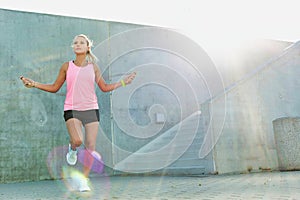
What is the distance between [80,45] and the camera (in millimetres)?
4621

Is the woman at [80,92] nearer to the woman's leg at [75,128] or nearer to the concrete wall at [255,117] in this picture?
the woman's leg at [75,128]

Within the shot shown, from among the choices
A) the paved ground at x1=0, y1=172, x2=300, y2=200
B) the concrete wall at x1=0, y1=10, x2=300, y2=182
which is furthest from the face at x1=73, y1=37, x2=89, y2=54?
the concrete wall at x1=0, y1=10, x2=300, y2=182

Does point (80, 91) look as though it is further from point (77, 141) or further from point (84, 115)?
point (77, 141)

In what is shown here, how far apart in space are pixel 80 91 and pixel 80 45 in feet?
1.92

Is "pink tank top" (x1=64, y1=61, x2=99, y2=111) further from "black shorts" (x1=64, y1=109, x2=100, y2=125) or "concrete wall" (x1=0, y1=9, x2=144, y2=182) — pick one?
"concrete wall" (x1=0, y1=9, x2=144, y2=182)

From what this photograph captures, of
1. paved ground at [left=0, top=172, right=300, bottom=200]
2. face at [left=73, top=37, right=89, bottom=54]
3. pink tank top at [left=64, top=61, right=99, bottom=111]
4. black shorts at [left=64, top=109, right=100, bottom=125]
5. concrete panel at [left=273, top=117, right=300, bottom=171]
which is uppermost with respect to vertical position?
face at [left=73, top=37, right=89, bottom=54]

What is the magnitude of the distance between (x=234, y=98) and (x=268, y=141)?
1.43 metres

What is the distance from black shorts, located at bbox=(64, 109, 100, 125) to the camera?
4539 millimetres

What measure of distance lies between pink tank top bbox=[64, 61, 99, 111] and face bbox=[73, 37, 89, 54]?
27cm

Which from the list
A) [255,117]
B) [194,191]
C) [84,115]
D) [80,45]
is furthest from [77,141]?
[255,117]

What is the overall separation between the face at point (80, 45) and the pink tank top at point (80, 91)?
0.87ft

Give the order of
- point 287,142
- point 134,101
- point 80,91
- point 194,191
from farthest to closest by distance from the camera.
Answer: point 134,101 → point 287,142 → point 194,191 → point 80,91

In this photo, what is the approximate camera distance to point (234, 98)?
8.91 meters

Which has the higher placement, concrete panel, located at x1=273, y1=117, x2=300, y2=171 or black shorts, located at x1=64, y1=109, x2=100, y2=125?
black shorts, located at x1=64, y1=109, x2=100, y2=125
